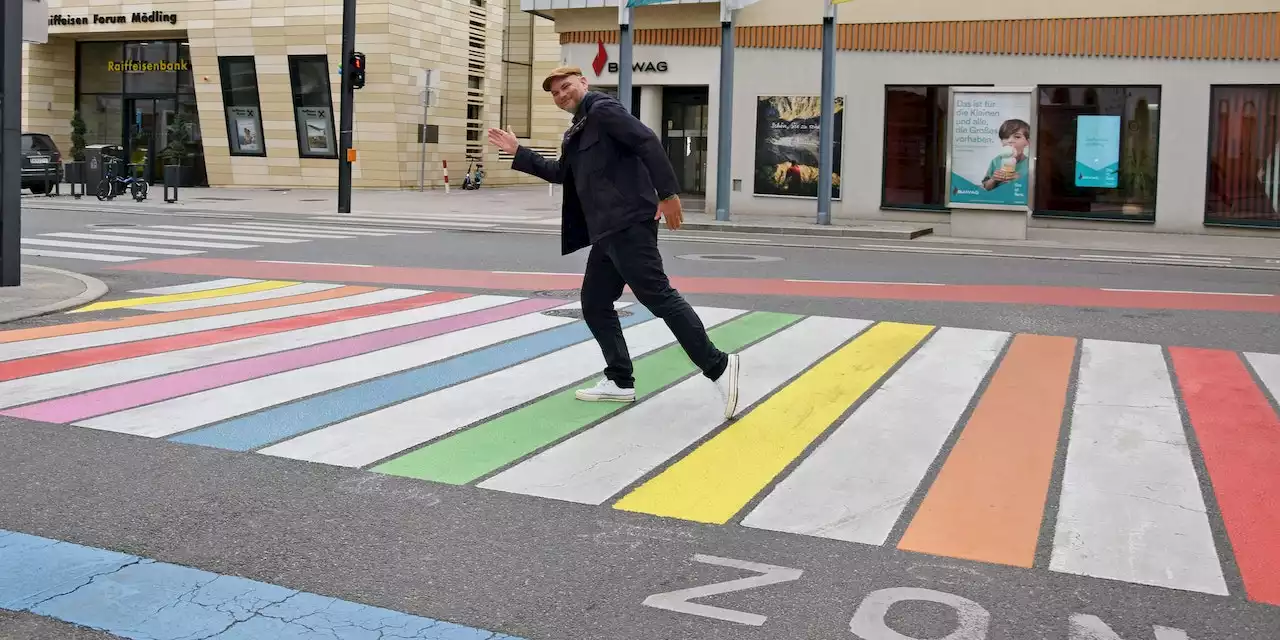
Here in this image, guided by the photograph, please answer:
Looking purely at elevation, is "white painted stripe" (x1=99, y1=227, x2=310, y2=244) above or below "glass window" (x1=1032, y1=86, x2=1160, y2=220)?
below

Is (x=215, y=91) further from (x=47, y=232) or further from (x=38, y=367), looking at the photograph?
(x=38, y=367)

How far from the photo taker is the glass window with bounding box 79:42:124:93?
143 ft

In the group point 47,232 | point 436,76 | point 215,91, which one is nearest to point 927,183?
point 436,76

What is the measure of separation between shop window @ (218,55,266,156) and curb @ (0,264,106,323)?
27.9 meters

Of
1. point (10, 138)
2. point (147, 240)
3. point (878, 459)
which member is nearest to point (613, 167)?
point (878, 459)

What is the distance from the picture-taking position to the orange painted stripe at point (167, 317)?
916 centimetres

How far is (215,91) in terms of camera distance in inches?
1602

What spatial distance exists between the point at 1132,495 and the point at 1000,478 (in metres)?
0.53

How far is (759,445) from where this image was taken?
6.19 m

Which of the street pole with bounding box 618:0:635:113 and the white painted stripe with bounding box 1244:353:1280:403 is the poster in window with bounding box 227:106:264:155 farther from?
the white painted stripe with bounding box 1244:353:1280:403

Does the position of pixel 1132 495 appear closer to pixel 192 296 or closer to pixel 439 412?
pixel 439 412

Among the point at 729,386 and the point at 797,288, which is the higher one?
the point at 797,288

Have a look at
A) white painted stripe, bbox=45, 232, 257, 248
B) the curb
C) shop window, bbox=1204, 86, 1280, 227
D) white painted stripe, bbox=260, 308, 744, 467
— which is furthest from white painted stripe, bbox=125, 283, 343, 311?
shop window, bbox=1204, 86, 1280, 227

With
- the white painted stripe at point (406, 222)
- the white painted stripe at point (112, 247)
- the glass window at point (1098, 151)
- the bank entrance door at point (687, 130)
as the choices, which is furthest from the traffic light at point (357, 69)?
the glass window at point (1098, 151)
